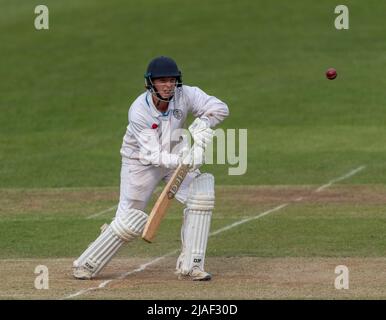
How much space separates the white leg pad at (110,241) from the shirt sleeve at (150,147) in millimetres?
502

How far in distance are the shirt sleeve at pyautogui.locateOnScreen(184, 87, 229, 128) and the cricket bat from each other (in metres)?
0.58

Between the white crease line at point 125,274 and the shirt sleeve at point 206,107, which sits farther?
the shirt sleeve at point 206,107

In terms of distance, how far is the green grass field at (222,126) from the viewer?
42.3ft

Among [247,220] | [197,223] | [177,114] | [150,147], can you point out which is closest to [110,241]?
[197,223]

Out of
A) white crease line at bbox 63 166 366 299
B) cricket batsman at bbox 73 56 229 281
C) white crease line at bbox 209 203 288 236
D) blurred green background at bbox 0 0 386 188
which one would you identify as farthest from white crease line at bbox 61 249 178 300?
blurred green background at bbox 0 0 386 188

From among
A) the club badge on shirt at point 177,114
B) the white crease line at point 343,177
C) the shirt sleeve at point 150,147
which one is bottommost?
the white crease line at point 343,177

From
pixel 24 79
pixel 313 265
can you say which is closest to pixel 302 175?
pixel 313 265

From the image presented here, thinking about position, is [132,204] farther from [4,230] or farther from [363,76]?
[363,76]

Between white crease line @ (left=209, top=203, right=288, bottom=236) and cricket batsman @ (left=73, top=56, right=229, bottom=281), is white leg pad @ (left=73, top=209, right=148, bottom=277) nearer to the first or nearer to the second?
cricket batsman @ (left=73, top=56, right=229, bottom=281)

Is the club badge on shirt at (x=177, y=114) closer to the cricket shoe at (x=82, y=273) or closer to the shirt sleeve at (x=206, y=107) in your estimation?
the shirt sleeve at (x=206, y=107)

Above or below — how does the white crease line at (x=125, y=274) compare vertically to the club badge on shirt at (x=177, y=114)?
below

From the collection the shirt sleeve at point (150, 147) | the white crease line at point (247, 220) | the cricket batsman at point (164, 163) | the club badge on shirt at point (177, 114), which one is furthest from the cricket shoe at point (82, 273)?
the white crease line at point (247, 220)

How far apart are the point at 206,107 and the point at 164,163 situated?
757mm
